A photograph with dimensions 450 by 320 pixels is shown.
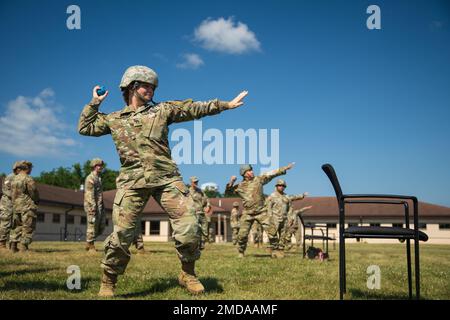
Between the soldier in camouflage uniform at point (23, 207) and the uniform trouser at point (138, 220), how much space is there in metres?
9.04

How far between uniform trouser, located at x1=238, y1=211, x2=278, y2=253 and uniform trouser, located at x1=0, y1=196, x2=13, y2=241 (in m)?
7.34

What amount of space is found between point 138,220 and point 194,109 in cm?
153

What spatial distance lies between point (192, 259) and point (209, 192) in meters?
101

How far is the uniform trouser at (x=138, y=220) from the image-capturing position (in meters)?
4.86

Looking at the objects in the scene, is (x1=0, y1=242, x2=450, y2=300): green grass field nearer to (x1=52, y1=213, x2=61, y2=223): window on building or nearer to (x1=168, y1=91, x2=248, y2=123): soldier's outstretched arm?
(x1=168, y1=91, x2=248, y2=123): soldier's outstretched arm

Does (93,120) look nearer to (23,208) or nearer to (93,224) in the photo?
(93,224)

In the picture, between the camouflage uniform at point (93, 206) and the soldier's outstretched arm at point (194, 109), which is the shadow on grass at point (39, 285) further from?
the camouflage uniform at point (93, 206)

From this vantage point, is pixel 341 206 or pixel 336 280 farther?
pixel 336 280

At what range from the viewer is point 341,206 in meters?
4.44

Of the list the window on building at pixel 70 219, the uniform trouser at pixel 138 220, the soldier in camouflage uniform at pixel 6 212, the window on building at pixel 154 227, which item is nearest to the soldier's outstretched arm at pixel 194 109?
the uniform trouser at pixel 138 220

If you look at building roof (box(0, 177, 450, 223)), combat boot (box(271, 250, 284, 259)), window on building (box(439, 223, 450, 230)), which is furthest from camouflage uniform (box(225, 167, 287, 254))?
window on building (box(439, 223, 450, 230))

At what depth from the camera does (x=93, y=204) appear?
12.9 m
